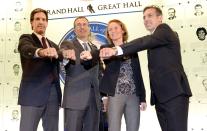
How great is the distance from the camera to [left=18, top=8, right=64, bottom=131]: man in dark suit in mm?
2875

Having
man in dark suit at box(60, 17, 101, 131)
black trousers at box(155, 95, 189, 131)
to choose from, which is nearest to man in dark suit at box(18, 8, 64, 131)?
man in dark suit at box(60, 17, 101, 131)

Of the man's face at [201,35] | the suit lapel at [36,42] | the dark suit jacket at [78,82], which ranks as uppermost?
the man's face at [201,35]

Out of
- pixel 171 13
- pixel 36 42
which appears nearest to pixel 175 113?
pixel 36 42

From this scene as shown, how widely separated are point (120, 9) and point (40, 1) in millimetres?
1040

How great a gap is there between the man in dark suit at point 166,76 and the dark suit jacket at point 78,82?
0.57 m

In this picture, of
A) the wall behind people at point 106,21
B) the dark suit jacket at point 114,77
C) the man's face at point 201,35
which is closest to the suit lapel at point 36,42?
the dark suit jacket at point 114,77

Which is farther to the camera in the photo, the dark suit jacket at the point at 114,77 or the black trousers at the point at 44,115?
the dark suit jacket at the point at 114,77

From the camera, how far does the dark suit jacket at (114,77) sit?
2.98 metres

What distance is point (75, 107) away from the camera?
3039mm

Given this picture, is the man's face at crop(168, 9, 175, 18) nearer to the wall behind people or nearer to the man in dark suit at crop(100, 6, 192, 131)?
the wall behind people

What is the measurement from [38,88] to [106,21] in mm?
1605

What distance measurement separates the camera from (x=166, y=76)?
2602 millimetres

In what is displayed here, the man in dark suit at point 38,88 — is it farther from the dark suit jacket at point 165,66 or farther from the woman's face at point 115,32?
the dark suit jacket at point 165,66

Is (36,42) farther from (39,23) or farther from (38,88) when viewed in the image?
(38,88)
